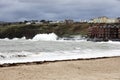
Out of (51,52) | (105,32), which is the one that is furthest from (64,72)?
(105,32)

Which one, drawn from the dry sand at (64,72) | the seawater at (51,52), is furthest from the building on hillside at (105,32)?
the dry sand at (64,72)

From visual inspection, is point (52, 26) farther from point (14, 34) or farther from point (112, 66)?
point (112, 66)

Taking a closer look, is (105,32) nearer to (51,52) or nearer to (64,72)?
(51,52)

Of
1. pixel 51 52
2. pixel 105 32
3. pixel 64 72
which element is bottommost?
pixel 105 32

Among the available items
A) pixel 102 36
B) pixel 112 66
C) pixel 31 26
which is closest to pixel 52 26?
pixel 31 26

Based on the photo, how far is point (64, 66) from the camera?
21.5 m

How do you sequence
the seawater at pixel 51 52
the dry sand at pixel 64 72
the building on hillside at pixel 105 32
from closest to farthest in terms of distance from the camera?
the dry sand at pixel 64 72
the seawater at pixel 51 52
the building on hillside at pixel 105 32

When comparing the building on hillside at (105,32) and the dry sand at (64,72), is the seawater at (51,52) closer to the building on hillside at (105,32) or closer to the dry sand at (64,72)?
the dry sand at (64,72)

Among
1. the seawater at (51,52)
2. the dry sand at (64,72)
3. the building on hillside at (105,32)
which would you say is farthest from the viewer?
the building on hillside at (105,32)

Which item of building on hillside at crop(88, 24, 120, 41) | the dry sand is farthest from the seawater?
building on hillside at crop(88, 24, 120, 41)

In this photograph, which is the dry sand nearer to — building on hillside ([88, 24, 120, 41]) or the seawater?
the seawater

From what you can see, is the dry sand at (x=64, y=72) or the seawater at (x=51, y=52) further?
the seawater at (x=51, y=52)

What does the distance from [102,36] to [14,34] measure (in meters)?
68.3

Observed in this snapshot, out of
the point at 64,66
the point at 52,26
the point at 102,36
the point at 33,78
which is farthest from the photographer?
the point at 52,26
